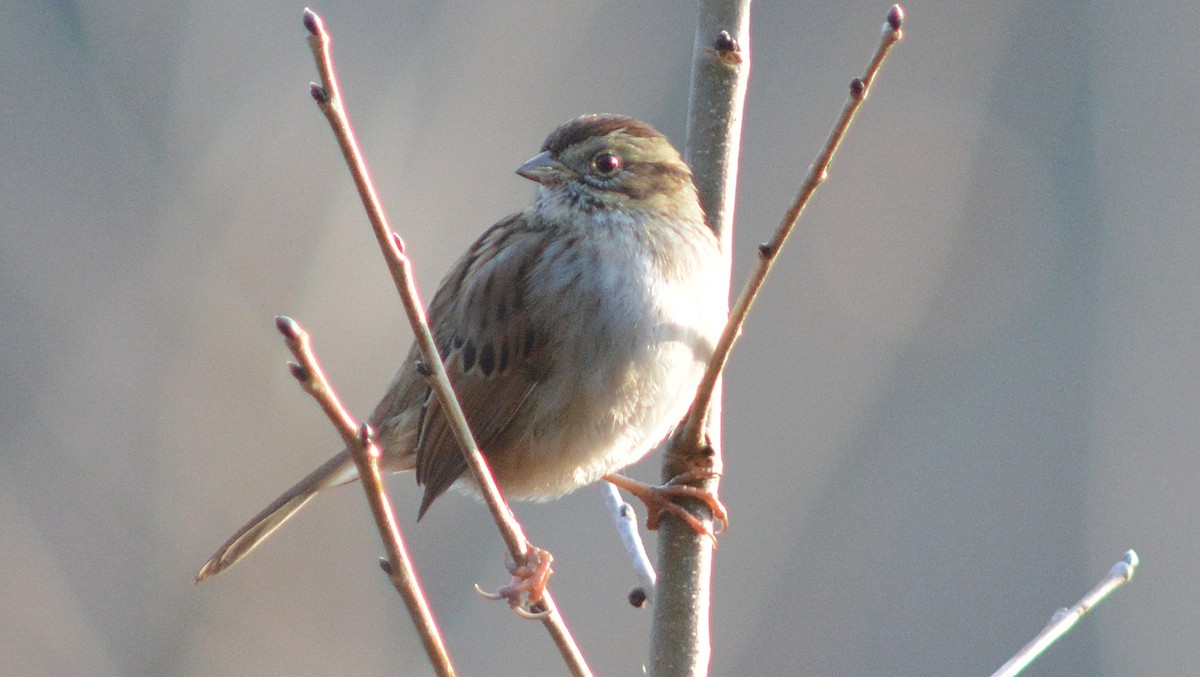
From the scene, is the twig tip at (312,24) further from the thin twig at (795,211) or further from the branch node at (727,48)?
the branch node at (727,48)

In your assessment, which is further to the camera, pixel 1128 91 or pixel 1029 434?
pixel 1128 91

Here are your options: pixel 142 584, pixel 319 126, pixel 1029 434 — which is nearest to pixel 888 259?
pixel 1029 434

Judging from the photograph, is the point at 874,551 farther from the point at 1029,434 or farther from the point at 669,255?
the point at 669,255

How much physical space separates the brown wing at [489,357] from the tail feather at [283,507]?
0.98 ft

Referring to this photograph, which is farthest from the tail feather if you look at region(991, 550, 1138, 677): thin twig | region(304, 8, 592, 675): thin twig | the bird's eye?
region(991, 550, 1138, 677): thin twig

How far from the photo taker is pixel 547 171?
2984 millimetres

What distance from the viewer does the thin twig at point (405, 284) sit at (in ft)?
3.94

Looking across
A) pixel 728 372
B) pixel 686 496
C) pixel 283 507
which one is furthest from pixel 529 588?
pixel 728 372

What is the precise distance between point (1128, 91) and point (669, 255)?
3709mm

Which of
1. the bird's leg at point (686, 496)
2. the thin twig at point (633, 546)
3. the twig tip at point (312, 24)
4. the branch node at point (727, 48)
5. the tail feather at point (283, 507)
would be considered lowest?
the tail feather at point (283, 507)

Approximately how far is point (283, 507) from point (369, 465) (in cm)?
203

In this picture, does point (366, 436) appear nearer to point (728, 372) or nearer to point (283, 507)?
point (283, 507)

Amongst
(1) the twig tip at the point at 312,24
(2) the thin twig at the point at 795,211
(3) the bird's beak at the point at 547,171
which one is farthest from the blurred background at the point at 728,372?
(1) the twig tip at the point at 312,24

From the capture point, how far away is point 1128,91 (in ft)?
18.6
